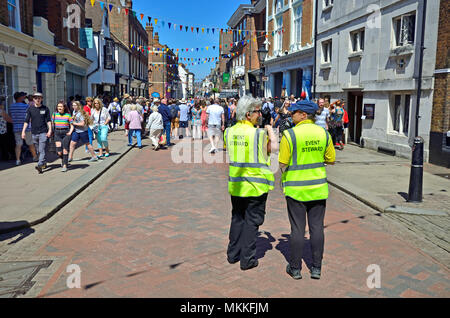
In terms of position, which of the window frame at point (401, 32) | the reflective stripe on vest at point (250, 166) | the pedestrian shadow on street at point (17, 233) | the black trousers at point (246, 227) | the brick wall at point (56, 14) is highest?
the brick wall at point (56, 14)

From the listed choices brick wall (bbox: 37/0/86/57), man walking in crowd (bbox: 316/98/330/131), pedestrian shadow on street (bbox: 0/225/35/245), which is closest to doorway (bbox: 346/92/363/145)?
man walking in crowd (bbox: 316/98/330/131)

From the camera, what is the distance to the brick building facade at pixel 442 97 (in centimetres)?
1074

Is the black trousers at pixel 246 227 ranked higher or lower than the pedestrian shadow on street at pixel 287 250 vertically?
higher

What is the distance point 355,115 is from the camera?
656 inches

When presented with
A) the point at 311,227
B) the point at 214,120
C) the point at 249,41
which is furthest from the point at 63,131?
the point at 249,41

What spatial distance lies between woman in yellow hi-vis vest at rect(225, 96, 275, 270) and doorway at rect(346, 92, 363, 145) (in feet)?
42.2

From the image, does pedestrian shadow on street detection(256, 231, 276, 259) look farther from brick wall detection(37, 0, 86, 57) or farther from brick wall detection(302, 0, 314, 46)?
brick wall detection(302, 0, 314, 46)

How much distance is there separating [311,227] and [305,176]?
0.52 meters

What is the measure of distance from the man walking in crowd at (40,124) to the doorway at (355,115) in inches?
448

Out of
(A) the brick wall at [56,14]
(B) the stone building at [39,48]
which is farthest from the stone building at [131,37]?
(A) the brick wall at [56,14]

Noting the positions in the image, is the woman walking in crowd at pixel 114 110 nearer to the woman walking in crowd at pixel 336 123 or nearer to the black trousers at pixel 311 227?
the woman walking in crowd at pixel 336 123

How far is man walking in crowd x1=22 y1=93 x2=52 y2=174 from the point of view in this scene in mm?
9609
